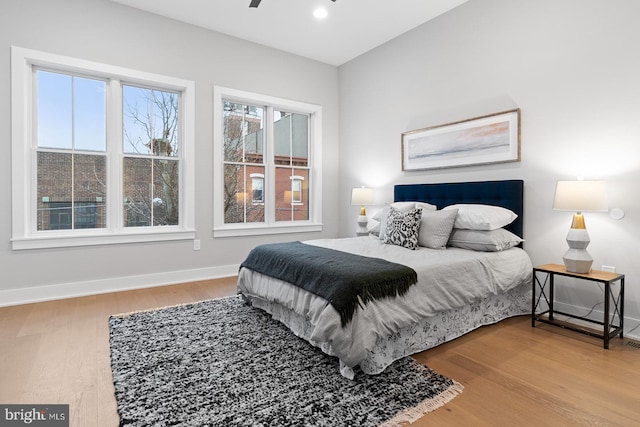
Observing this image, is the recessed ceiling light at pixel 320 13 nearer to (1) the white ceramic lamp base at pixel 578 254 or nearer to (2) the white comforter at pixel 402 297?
(2) the white comforter at pixel 402 297

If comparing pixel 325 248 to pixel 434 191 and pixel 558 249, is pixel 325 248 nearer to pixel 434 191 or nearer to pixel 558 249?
pixel 434 191

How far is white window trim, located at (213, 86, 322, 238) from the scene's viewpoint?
4.17 m

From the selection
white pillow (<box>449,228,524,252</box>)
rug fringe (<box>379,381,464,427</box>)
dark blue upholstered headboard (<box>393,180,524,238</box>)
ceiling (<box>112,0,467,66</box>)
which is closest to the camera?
rug fringe (<box>379,381,464,427</box>)

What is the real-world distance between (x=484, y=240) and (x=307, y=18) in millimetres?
3034

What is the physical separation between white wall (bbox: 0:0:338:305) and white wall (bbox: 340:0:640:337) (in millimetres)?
1899

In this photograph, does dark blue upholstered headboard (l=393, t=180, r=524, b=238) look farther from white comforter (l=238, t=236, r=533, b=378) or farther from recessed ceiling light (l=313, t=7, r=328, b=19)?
recessed ceiling light (l=313, t=7, r=328, b=19)

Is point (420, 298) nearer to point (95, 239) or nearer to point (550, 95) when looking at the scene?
point (550, 95)

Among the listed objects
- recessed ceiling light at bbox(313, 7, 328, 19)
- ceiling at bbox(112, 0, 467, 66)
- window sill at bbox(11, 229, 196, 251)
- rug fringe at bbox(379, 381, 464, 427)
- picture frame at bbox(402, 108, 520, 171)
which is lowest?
rug fringe at bbox(379, 381, 464, 427)

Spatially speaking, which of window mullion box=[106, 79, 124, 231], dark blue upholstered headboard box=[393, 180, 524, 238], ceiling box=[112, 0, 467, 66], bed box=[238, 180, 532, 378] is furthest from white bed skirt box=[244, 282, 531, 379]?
ceiling box=[112, 0, 467, 66]

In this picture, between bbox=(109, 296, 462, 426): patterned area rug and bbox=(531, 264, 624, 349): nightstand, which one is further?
bbox=(531, 264, 624, 349): nightstand

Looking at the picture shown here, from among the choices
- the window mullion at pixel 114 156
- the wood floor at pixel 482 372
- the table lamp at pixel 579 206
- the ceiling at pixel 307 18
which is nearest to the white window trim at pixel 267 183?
the ceiling at pixel 307 18

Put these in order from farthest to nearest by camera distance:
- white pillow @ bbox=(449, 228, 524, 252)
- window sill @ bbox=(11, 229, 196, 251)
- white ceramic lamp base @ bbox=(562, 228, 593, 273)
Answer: window sill @ bbox=(11, 229, 196, 251) < white pillow @ bbox=(449, 228, 524, 252) < white ceramic lamp base @ bbox=(562, 228, 593, 273)

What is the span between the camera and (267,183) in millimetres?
4688

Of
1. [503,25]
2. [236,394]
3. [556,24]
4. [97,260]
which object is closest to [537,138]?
[556,24]
